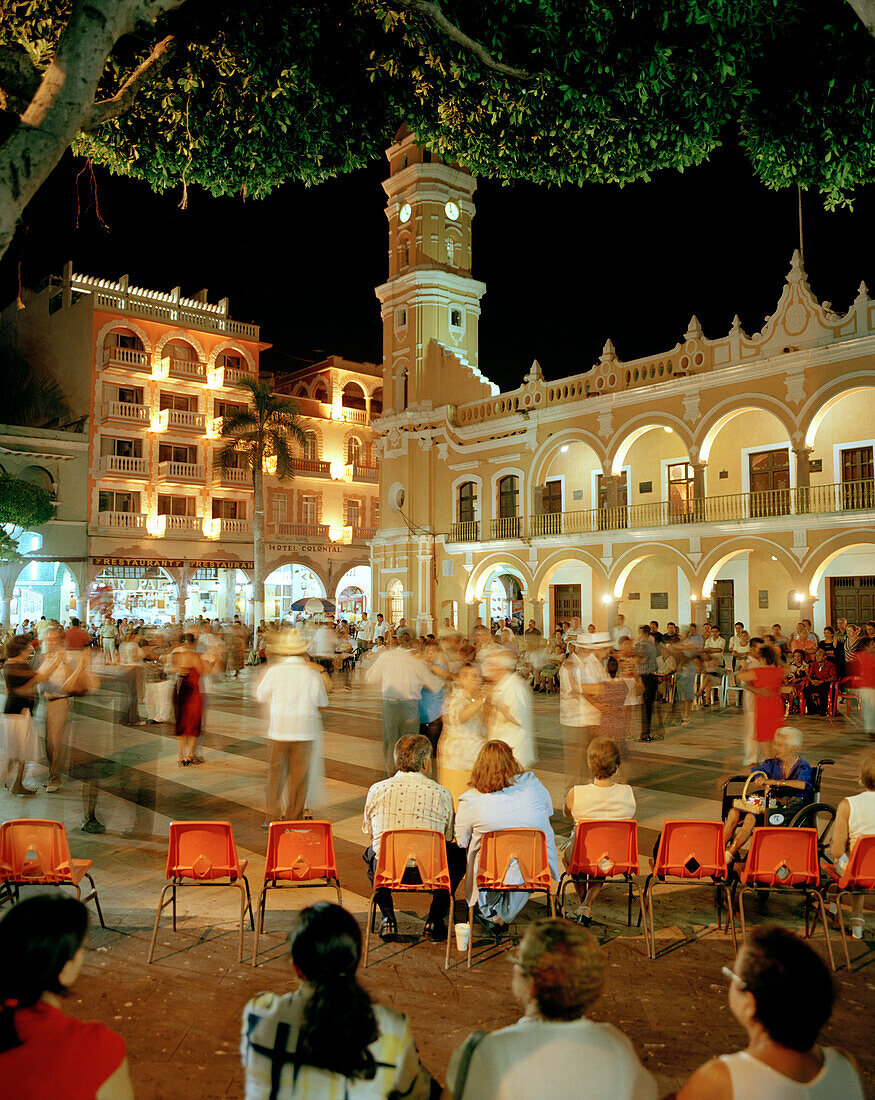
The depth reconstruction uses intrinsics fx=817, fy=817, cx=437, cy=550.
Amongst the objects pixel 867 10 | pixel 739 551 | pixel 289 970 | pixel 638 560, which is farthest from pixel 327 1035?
pixel 638 560

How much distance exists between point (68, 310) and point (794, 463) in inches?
1236

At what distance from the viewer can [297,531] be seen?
136 ft

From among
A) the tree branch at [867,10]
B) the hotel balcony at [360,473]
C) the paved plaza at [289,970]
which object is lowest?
the paved plaza at [289,970]

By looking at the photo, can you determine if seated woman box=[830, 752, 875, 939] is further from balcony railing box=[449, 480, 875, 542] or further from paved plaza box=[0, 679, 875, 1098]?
balcony railing box=[449, 480, 875, 542]

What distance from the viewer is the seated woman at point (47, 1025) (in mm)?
2074

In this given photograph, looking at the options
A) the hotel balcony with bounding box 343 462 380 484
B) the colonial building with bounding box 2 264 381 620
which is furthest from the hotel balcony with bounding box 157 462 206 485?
the hotel balcony with bounding box 343 462 380 484

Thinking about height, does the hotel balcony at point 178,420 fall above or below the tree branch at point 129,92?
above

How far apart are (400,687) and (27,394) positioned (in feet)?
120

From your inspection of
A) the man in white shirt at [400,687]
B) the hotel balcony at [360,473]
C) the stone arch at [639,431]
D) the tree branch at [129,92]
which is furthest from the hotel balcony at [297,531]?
the tree branch at [129,92]

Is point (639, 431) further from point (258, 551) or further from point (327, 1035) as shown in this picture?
point (327, 1035)

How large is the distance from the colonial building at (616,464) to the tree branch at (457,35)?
49.8ft

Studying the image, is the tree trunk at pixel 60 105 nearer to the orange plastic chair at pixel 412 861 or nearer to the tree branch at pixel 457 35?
the tree branch at pixel 457 35

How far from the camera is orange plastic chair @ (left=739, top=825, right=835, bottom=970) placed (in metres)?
5.20

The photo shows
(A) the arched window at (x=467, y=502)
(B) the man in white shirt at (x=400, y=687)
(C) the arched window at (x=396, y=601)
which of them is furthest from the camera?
(C) the arched window at (x=396, y=601)
